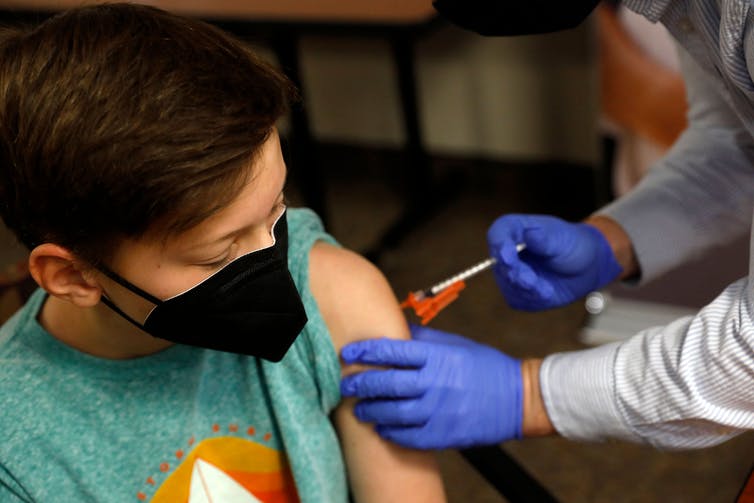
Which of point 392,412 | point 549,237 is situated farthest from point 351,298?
point 549,237

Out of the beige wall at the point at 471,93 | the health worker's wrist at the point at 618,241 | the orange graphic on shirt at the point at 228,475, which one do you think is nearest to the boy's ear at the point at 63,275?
the orange graphic on shirt at the point at 228,475

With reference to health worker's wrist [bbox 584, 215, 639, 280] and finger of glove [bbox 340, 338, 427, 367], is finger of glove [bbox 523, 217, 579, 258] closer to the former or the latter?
health worker's wrist [bbox 584, 215, 639, 280]

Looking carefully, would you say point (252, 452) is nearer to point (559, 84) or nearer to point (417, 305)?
point (417, 305)

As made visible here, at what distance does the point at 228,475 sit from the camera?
1170 mm

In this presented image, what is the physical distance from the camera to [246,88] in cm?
95

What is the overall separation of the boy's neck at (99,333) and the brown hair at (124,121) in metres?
0.19

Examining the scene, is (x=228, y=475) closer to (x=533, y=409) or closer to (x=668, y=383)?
(x=533, y=409)

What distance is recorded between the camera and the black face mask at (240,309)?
1043mm

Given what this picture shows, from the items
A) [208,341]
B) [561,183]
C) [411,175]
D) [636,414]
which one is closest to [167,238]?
[208,341]

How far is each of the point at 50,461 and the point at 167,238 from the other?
337mm

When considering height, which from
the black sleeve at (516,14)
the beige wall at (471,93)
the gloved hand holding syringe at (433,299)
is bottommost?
the beige wall at (471,93)

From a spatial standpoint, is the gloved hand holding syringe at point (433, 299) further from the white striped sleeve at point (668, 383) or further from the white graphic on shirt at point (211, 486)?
the white graphic on shirt at point (211, 486)

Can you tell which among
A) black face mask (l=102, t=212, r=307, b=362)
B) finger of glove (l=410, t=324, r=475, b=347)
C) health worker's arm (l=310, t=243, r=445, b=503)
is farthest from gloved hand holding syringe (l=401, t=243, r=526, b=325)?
black face mask (l=102, t=212, r=307, b=362)

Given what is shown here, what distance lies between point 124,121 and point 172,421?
45 cm
